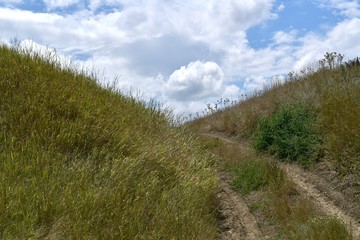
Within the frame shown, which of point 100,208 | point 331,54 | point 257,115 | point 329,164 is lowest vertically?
point 100,208

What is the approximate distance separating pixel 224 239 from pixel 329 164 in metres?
3.15

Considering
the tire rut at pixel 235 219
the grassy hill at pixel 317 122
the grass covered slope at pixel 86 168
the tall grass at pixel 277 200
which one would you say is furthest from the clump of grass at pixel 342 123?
the grass covered slope at pixel 86 168

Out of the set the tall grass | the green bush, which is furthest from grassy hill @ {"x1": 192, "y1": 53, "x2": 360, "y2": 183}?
the tall grass

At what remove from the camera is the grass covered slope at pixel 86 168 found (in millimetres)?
6023

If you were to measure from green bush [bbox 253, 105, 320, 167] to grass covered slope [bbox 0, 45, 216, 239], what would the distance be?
1.99 meters

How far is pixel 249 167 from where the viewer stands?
34.0 feet

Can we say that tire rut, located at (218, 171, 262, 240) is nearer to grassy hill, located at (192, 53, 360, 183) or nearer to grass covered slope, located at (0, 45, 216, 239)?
grass covered slope, located at (0, 45, 216, 239)

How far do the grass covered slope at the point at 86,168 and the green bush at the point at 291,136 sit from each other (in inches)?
78.3

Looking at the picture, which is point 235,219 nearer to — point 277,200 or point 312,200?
point 277,200

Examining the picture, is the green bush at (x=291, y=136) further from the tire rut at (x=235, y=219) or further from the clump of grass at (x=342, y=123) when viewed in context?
the tire rut at (x=235, y=219)

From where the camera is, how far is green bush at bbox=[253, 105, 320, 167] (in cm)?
1045

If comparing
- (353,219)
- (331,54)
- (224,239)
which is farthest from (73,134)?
(331,54)

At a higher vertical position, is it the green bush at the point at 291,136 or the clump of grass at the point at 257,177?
the green bush at the point at 291,136

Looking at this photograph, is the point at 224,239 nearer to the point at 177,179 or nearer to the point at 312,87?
the point at 177,179
